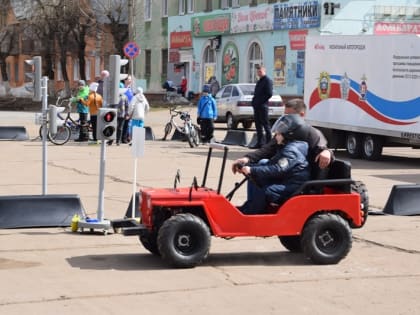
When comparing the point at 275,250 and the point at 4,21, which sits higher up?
the point at 4,21

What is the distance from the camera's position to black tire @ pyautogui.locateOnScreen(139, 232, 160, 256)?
9.33 m

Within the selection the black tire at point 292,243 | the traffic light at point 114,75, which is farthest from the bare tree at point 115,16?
the black tire at point 292,243

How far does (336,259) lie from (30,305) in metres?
3.16

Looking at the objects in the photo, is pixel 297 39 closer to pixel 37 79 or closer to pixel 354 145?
pixel 354 145

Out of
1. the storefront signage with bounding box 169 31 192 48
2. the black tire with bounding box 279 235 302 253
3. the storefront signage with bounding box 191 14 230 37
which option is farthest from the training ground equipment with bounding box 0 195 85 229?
the storefront signage with bounding box 169 31 192 48

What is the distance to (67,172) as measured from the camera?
18.3 meters

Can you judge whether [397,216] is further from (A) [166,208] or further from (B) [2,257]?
(B) [2,257]

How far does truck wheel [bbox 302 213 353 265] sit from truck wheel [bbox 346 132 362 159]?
13100 millimetres

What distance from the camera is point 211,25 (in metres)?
54.8

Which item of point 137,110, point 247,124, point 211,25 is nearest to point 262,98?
point 137,110

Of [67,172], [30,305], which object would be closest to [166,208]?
[30,305]

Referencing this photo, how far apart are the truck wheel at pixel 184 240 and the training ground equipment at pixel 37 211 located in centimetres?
296

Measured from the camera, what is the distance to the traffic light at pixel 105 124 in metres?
11.0

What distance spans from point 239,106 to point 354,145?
11.2 meters
